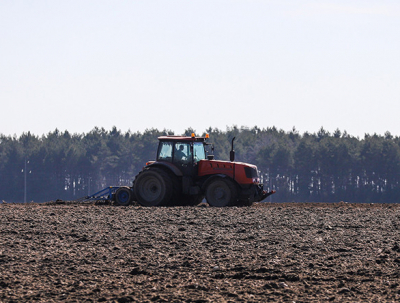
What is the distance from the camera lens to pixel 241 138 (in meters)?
125

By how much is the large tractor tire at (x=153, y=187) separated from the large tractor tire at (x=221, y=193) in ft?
4.59

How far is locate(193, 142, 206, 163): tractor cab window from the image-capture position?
79.1ft

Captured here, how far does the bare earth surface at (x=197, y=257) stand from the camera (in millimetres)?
10328

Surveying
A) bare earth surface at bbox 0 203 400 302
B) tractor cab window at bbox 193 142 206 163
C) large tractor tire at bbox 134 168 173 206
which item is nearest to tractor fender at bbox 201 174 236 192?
tractor cab window at bbox 193 142 206 163

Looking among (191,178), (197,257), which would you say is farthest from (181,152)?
(197,257)

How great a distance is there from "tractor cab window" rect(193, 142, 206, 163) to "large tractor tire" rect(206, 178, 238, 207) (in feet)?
3.51

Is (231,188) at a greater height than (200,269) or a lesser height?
greater

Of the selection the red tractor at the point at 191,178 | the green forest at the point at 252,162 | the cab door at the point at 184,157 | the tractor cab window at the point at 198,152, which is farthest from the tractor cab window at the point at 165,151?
the green forest at the point at 252,162

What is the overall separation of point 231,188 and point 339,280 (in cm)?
1252

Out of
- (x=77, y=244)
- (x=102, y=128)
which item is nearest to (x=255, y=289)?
(x=77, y=244)

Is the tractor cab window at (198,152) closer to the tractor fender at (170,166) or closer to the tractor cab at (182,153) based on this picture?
the tractor cab at (182,153)

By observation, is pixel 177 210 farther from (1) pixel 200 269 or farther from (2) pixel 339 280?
(2) pixel 339 280

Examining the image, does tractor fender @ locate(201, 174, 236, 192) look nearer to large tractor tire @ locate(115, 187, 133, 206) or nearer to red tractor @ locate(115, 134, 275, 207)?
red tractor @ locate(115, 134, 275, 207)

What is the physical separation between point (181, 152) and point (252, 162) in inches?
3424
